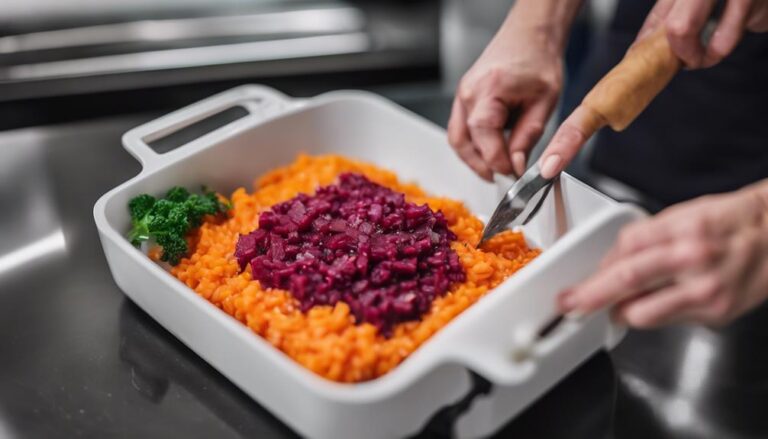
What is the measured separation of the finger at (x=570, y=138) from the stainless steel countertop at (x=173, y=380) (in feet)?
1.14

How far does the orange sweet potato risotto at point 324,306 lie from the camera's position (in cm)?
117

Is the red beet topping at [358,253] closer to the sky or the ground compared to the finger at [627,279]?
closer to the ground

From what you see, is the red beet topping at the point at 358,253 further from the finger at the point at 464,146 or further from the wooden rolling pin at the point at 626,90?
the wooden rolling pin at the point at 626,90

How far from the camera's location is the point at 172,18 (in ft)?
9.60

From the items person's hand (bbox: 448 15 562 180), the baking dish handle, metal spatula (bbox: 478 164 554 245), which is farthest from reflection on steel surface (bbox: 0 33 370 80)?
metal spatula (bbox: 478 164 554 245)

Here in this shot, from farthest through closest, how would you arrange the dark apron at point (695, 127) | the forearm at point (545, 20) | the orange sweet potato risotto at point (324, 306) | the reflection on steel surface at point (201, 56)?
1. the reflection on steel surface at point (201, 56)
2. the dark apron at point (695, 127)
3. the forearm at point (545, 20)
4. the orange sweet potato risotto at point (324, 306)

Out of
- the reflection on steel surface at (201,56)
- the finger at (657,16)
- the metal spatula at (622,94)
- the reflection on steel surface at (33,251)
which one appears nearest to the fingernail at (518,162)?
the metal spatula at (622,94)

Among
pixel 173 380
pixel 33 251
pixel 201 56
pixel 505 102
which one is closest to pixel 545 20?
pixel 505 102

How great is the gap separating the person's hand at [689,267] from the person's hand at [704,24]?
0.41 meters

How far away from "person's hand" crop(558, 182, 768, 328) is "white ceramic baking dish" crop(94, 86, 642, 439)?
9 centimetres

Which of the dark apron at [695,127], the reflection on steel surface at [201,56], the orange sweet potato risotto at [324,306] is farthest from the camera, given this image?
the reflection on steel surface at [201,56]

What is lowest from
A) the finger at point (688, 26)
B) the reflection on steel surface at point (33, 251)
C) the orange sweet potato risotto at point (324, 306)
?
the reflection on steel surface at point (33, 251)

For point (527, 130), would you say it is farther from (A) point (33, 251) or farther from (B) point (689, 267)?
(A) point (33, 251)

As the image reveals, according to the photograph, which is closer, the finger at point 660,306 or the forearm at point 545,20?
the finger at point 660,306
